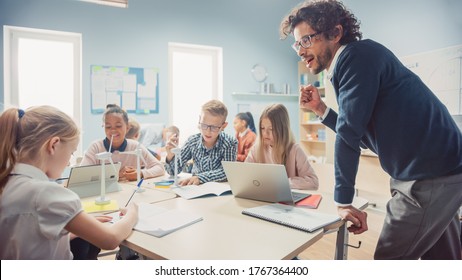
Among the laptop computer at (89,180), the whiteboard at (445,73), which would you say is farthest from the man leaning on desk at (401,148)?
the whiteboard at (445,73)

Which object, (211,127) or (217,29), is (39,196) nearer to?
(211,127)

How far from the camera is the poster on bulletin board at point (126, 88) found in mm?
3696

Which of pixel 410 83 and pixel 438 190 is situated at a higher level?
pixel 410 83

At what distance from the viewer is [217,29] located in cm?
443

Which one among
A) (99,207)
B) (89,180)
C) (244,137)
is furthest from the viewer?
(244,137)

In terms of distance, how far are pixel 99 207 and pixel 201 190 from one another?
18.8 inches

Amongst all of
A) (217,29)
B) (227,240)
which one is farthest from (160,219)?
(217,29)

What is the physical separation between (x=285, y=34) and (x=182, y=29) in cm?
308

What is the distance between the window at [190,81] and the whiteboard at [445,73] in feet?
8.04

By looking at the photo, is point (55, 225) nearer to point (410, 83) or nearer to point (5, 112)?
point (5, 112)

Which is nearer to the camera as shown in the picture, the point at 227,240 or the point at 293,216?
the point at 227,240

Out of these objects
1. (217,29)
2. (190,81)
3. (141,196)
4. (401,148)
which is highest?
(217,29)

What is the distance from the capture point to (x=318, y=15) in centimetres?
118
